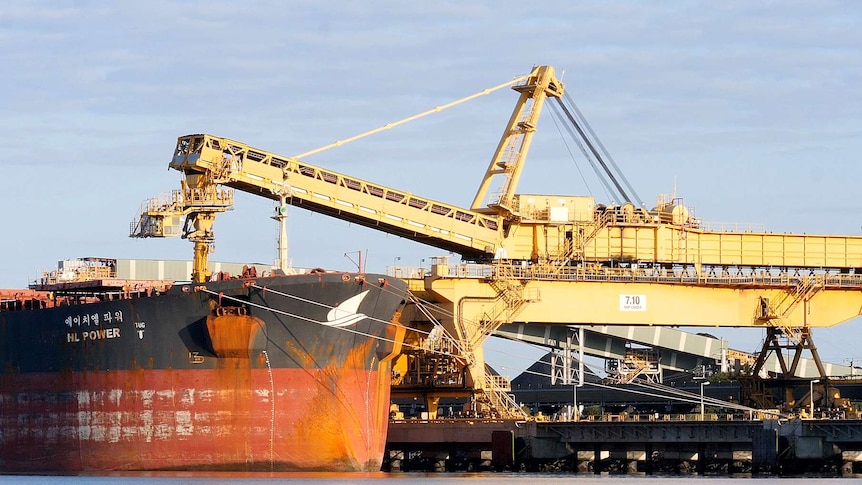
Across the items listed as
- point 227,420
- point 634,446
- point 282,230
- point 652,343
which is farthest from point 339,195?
point 652,343

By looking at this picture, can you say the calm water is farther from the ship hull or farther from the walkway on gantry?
the walkway on gantry

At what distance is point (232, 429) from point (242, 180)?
10473 mm

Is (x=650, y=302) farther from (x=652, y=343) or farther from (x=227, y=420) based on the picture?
(x=652, y=343)

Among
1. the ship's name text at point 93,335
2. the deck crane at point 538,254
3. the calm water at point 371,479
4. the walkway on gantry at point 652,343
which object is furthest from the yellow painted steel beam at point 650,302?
the walkway on gantry at point 652,343

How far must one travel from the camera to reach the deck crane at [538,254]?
6062 cm

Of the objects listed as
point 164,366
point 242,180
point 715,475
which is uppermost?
point 242,180

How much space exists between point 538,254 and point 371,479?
664 inches

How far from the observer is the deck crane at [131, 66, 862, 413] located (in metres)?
60.6

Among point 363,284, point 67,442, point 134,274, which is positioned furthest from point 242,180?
point 134,274

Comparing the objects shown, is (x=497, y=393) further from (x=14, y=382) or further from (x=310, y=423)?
(x=14, y=382)

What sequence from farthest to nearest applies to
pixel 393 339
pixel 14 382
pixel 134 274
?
1. pixel 134 274
2. pixel 14 382
3. pixel 393 339

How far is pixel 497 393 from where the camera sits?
63719mm

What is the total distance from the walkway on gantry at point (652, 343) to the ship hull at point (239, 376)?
3708 cm

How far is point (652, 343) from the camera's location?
97312 millimetres
